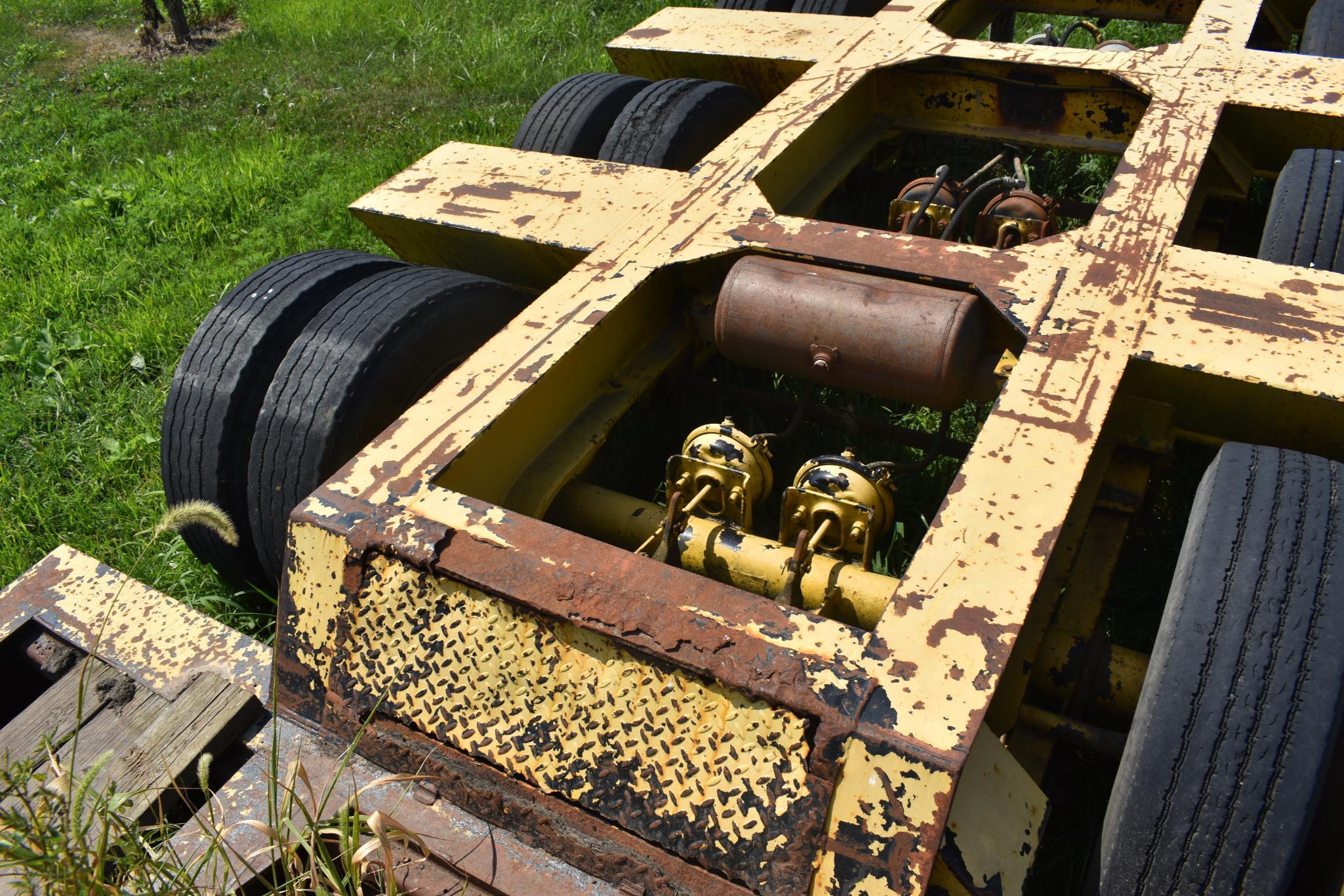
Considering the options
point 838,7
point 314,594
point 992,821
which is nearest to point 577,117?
point 838,7

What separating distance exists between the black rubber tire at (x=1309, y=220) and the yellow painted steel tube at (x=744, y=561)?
4.73 ft

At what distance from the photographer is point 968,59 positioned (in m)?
3.58

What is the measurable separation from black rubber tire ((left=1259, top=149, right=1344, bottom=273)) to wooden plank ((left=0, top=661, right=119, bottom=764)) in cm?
291

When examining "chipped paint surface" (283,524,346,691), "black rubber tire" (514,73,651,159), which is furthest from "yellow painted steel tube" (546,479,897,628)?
"black rubber tire" (514,73,651,159)

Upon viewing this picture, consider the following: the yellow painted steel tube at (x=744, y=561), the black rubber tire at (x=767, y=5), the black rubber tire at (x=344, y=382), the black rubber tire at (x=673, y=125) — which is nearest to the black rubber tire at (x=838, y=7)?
the black rubber tire at (x=767, y=5)

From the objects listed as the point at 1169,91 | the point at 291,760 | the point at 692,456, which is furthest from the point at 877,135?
the point at 291,760

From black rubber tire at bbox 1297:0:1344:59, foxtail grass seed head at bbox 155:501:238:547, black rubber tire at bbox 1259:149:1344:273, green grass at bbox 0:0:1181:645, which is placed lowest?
green grass at bbox 0:0:1181:645

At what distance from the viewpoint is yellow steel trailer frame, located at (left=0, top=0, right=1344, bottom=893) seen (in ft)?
5.75

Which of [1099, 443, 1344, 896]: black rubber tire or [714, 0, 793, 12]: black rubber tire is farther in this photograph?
[714, 0, 793, 12]: black rubber tire

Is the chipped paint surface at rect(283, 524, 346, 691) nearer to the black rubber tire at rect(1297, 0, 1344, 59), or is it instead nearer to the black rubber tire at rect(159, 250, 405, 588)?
the black rubber tire at rect(159, 250, 405, 588)

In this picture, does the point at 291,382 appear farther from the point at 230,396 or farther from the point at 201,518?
the point at 201,518

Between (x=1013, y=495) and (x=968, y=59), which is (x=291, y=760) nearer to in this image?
(x=1013, y=495)

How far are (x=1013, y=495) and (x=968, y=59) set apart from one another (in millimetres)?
2084

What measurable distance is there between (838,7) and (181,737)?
13.2 feet
